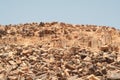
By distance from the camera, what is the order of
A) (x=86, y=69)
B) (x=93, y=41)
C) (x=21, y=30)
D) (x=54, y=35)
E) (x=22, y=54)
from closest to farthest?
(x=86, y=69) → (x=22, y=54) → (x=93, y=41) → (x=54, y=35) → (x=21, y=30)

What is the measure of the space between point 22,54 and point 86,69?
9.23 feet

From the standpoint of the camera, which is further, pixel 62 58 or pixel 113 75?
pixel 62 58

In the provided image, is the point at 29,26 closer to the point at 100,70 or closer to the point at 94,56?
the point at 94,56

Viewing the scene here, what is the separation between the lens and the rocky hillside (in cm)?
945

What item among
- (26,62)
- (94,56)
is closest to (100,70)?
(94,56)

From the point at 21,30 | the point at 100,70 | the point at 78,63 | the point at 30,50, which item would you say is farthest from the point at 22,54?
the point at 21,30

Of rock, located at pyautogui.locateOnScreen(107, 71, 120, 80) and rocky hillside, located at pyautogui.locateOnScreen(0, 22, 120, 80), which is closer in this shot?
rock, located at pyautogui.locateOnScreen(107, 71, 120, 80)

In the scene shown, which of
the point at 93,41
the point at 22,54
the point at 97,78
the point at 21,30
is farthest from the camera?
the point at 21,30

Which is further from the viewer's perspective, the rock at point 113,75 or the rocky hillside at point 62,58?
the rocky hillside at point 62,58

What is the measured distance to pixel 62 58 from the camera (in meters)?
10.7

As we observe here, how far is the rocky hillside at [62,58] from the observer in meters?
9.45

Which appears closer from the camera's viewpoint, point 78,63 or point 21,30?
point 78,63

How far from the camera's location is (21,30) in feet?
55.7

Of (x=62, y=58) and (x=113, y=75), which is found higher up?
(x=62, y=58)
